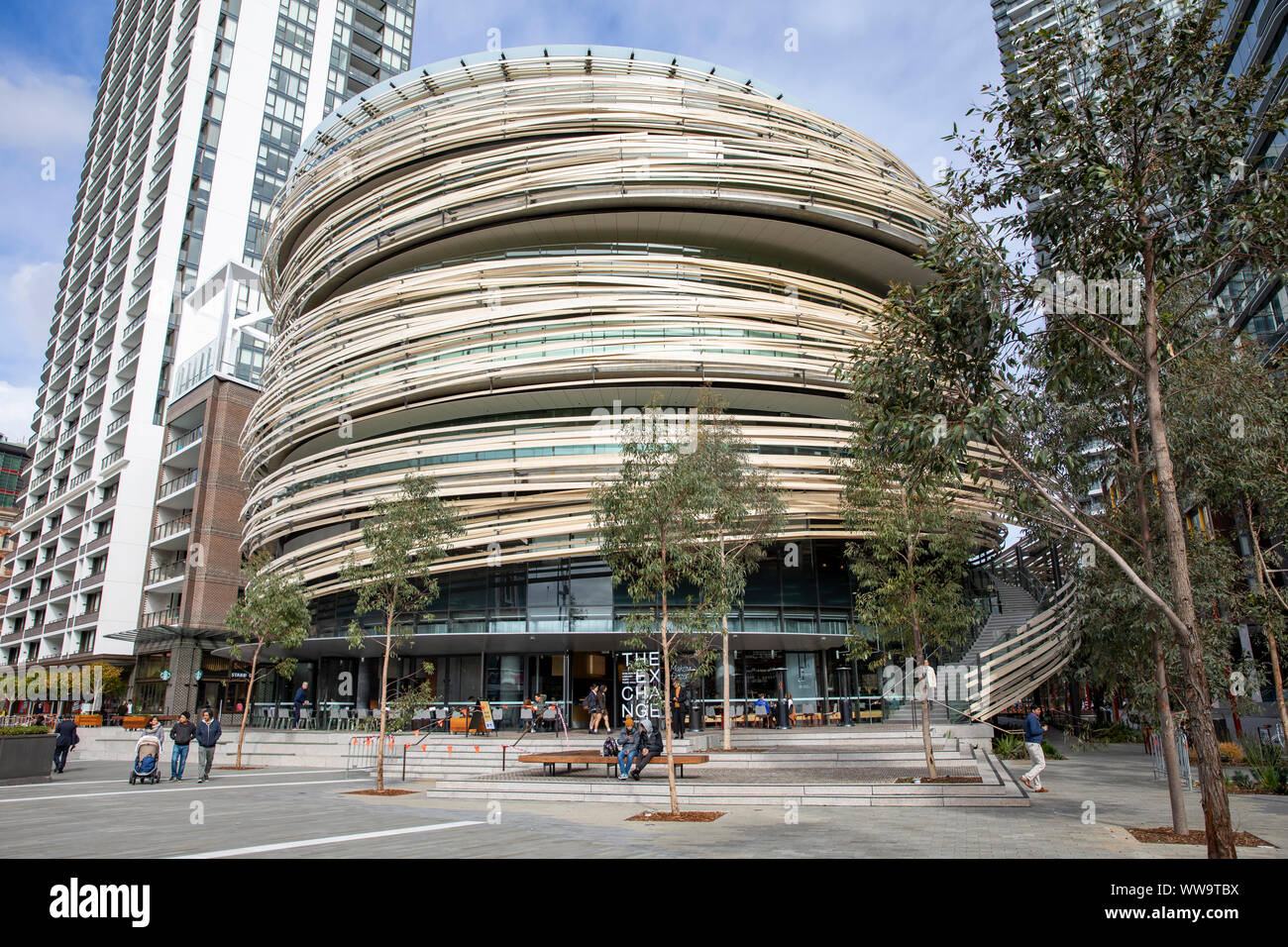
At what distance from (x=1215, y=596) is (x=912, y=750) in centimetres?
846

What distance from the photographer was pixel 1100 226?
1104 centimetres

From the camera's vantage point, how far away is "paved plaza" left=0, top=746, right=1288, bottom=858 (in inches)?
380

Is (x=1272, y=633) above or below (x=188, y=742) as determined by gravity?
above

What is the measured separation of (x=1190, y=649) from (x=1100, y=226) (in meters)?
5.69

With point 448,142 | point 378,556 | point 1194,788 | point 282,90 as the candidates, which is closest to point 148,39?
point 282,90

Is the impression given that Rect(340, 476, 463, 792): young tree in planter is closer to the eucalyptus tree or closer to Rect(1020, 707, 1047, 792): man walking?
Rect(1020, 707, 1047, 792): man walking

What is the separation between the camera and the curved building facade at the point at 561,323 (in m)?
28.9

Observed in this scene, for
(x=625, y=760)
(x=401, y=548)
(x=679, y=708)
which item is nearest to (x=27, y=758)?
(x=401, y=548)

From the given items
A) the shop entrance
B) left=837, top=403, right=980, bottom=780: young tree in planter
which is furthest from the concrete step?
the shop entrance

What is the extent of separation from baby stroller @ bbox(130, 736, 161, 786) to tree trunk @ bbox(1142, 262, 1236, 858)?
21.6 meters

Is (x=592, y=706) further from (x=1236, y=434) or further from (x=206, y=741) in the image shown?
(x=1236, y=434)

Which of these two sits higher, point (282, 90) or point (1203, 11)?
point (282, 90)

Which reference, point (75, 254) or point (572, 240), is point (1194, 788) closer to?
point (572, 240)
